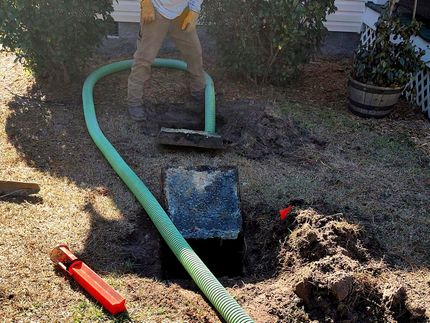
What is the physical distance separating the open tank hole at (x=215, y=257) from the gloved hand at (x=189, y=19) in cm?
235

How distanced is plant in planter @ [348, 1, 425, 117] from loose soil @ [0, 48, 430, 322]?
0.23m

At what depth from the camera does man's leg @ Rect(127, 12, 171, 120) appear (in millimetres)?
4844

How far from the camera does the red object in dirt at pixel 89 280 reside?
2.73 m

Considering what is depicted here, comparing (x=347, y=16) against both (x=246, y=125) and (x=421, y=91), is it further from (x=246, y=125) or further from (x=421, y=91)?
(x=246, y=125)

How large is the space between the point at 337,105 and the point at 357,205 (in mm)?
2170

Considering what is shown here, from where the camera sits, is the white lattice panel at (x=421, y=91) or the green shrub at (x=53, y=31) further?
the white lattice panel at (x=421, y=91)

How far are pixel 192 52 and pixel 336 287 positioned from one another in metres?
3.30

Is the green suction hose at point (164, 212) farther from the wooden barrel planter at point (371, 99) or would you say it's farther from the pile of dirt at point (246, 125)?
the wooden barrel planter at point (371, 99)

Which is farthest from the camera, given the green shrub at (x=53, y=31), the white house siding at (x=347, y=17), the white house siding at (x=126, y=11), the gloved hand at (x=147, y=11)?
the white house siding at (x=347, y=17)

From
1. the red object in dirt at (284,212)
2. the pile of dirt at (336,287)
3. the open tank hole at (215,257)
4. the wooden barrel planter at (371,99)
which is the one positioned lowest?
the open tank hole at (215,257)

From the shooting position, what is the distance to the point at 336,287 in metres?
2.73

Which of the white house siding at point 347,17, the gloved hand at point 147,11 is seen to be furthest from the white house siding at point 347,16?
the gloved hand at point 147,11

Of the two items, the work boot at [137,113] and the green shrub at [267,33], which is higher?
the green shrub at [267,33]

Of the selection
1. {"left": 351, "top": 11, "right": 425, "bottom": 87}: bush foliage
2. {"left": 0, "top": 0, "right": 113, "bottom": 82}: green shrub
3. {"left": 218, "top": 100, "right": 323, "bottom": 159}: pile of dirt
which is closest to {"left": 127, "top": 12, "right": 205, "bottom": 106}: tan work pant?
{"left": 218, "top": 100, "right": 323, "bottom": 159}: pile of dirt
